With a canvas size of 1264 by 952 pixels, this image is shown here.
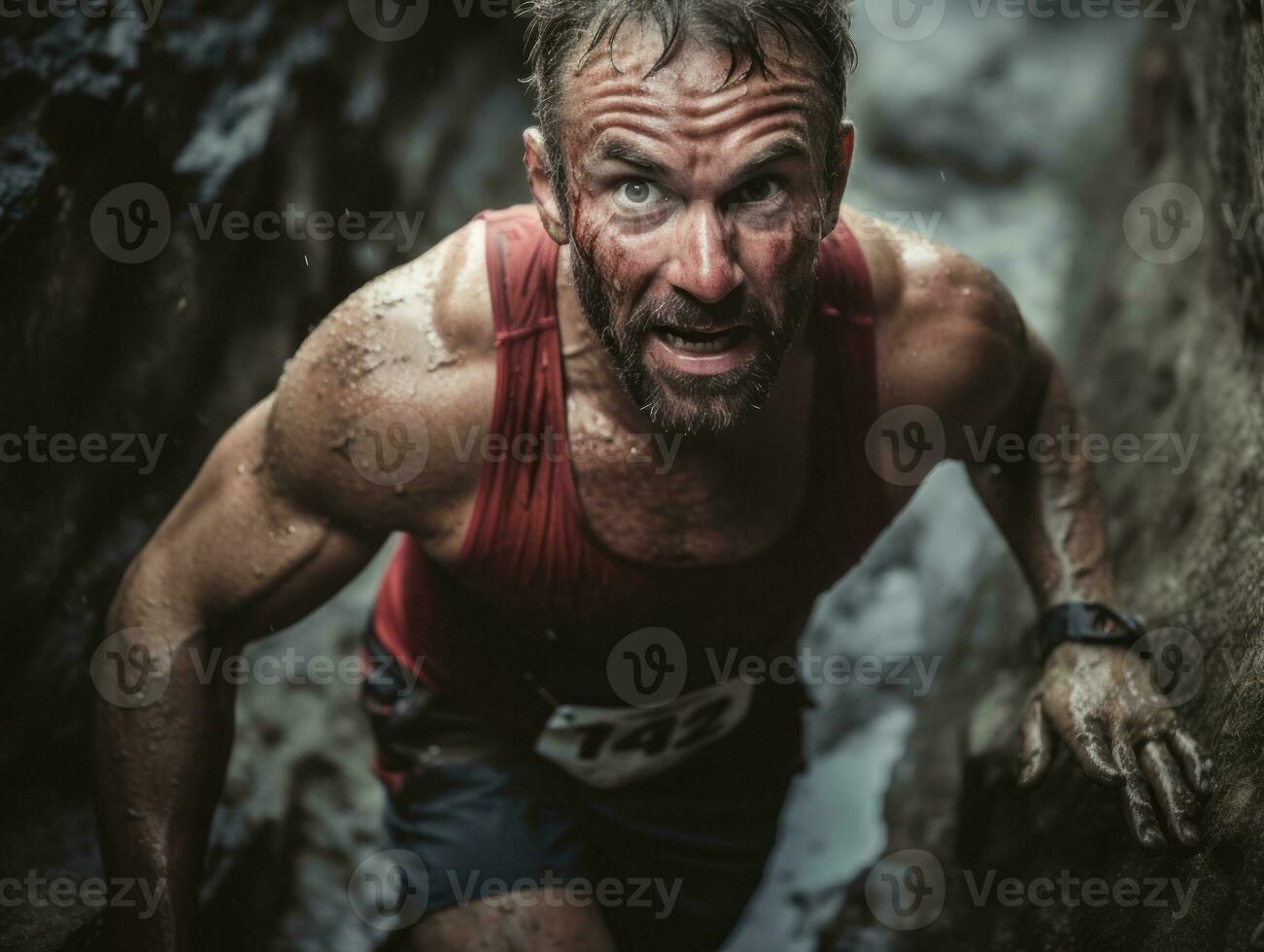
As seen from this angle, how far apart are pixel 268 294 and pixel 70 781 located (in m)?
1.25

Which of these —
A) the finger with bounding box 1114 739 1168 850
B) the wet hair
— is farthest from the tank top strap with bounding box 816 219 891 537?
the finger with bounding box 1114 739 1168 850

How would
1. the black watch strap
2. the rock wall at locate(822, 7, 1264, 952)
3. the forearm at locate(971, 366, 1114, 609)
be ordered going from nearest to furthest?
the rock wall at locate(822, 7, 1264, 952), the black watch strap, the forearm at locate(971, 366, 1114, 609)

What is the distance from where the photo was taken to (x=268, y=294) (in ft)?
10.5

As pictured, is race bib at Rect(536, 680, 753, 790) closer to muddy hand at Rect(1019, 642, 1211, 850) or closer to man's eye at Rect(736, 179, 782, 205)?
muddy hand at Rect(1019, 642, 1211, 850)

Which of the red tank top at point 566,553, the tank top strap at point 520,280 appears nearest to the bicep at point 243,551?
the red tank top at point 566,553

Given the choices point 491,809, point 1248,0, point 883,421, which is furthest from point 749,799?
point 1248,0

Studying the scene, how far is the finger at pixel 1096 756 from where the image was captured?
190cm

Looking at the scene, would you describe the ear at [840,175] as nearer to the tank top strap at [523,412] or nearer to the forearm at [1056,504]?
the tank top strap at [523,412]

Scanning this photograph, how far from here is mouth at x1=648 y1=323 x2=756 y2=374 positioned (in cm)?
173

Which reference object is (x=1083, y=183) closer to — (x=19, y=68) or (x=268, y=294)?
(x=268, y=294)

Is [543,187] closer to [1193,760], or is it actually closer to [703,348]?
[703,348]

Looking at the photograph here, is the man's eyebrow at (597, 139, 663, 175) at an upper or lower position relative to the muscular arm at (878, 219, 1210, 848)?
upper

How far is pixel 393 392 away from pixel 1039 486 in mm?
1174

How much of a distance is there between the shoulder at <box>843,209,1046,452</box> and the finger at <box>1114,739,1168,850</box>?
58cm
